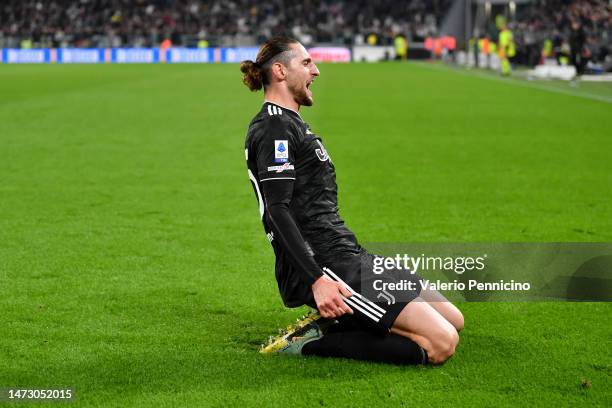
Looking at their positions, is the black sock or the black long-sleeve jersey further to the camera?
the black sock

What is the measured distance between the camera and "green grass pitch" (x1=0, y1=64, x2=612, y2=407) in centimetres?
488

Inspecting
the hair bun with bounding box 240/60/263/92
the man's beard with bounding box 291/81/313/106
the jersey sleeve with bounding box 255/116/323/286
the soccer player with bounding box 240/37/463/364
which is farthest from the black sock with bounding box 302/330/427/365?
the hair bun with bounding box 240/60/263/92

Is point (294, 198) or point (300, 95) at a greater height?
point (300, 95)

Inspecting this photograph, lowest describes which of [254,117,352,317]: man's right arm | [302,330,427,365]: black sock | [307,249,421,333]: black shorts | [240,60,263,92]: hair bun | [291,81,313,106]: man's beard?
[302,330,427,365]: black sock

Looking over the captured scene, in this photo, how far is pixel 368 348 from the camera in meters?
5.12

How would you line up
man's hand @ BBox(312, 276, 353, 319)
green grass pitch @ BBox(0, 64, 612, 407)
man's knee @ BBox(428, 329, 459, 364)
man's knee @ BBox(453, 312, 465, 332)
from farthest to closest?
man's knee @ BBox(453, 312, 465, 332) → man's knee @ BBox(428, 329, 459, 364) → green grass pitch @ BBox(0, 64, 612, 407) → man's hand @ BBox(312, 276, 353, 319)

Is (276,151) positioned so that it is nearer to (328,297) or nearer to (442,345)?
(328,297)

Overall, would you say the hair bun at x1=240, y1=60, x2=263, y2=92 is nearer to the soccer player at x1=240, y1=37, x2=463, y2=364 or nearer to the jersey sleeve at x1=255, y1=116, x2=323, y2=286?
the soccer player at x1=240, y1=37, x2=463, y2=364

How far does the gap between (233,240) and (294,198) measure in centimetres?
355

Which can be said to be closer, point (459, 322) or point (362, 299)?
point (362, 299)

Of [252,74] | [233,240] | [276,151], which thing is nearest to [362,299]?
[276,151]

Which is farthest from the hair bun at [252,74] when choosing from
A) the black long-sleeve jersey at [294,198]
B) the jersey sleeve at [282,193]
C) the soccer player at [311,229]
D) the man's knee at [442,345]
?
Result: the man's knee at [442,345]

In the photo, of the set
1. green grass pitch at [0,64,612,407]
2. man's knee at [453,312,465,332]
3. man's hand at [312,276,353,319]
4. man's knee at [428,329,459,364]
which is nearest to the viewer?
man's hand at [312,276,353,319]

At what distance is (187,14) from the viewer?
224 feet
